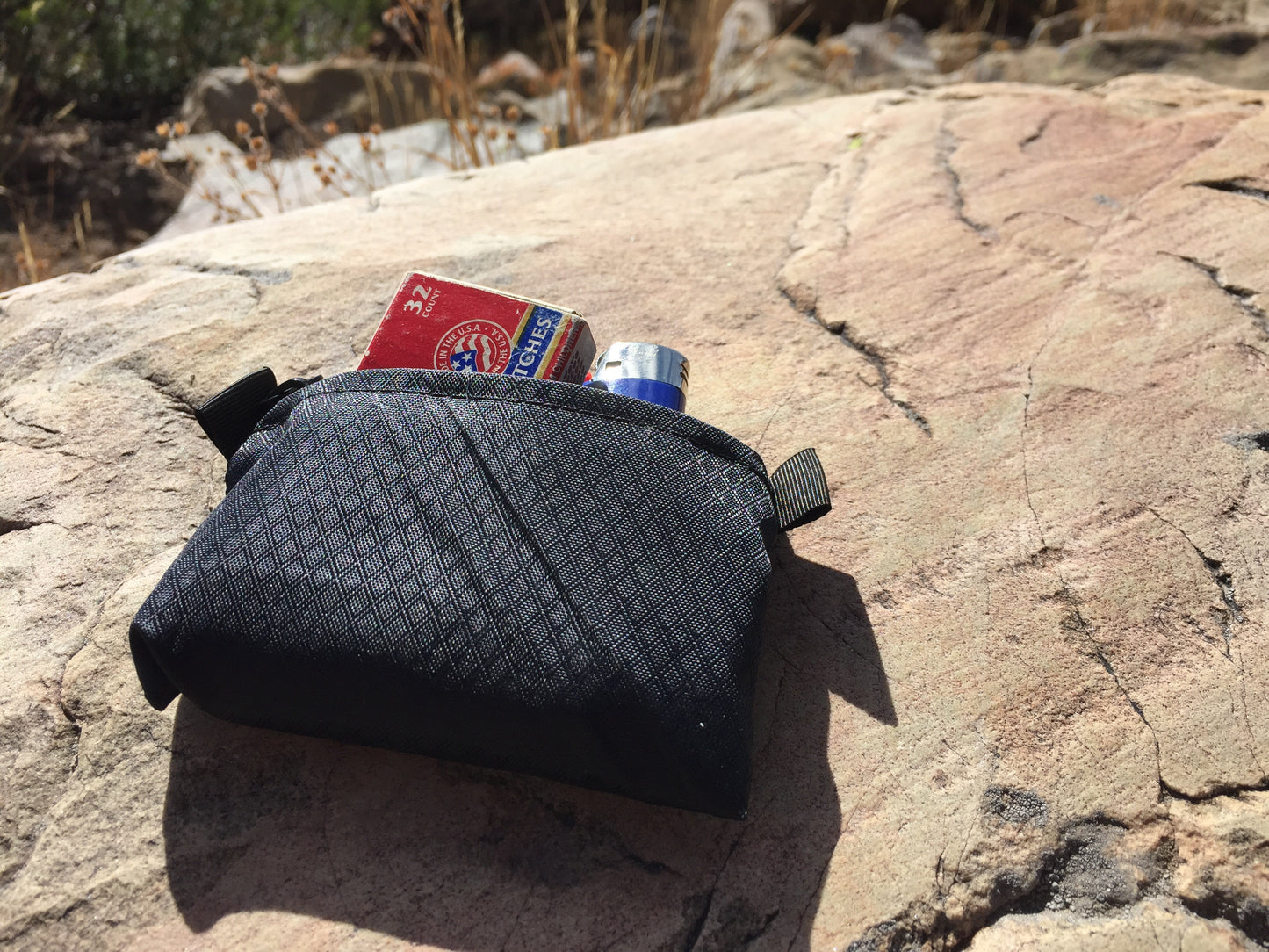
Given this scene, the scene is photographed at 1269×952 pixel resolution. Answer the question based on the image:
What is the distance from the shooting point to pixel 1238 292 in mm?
1777

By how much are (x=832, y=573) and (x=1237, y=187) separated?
1295 mm

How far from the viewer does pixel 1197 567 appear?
1.37 meters

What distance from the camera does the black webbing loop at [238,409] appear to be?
4.59 ft

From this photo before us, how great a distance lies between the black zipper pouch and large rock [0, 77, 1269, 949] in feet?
0.36

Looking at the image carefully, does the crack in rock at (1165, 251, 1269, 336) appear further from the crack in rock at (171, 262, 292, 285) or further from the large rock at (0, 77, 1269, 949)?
the crack in rock at (171, 262, 292, 285)

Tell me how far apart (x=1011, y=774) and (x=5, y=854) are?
3.67 feet

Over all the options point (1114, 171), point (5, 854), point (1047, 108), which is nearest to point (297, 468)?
point (5, 854)

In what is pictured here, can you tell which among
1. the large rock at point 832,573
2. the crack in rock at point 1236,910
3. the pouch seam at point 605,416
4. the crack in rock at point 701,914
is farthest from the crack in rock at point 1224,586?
the crack in rock at point 701,914

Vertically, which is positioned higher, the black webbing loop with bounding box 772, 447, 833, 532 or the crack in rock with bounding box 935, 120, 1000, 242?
the crack in rock with bounding box 935, 120, 1000, 242

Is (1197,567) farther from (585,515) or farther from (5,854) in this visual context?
(5,854)

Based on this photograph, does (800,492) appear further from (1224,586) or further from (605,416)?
(1224,586)

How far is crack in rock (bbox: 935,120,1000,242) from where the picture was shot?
202 centimetres

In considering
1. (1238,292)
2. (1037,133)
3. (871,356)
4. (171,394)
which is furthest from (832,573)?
(1037,133)

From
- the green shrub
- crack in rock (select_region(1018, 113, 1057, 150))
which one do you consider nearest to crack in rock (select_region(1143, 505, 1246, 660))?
crack in rock (select_region(1018, 113, 1057, 150))
